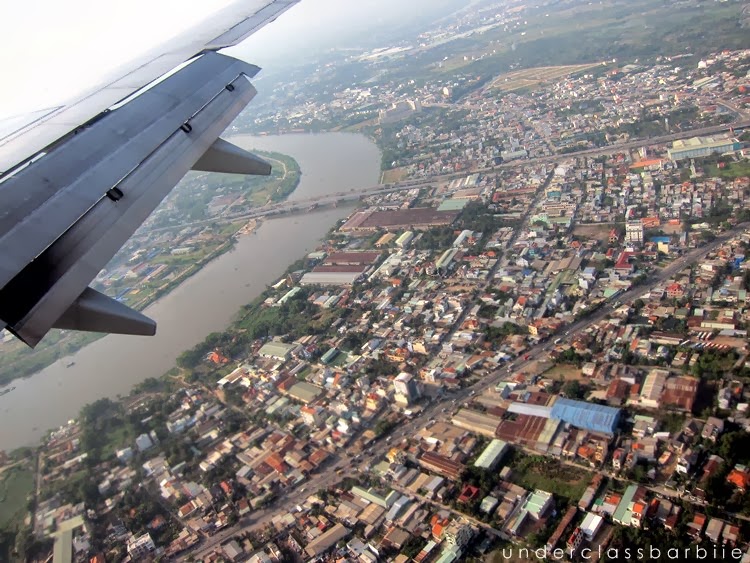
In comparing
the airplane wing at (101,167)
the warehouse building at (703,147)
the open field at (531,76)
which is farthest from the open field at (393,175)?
the airplane wing at (101,167)

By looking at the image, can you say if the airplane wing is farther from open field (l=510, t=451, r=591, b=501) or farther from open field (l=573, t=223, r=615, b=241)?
open field (l=573, t=223, r=615, b=241)

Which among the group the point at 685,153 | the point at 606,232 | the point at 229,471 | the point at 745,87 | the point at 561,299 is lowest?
the point at 745,87

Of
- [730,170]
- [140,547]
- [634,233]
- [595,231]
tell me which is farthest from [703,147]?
[140,547]

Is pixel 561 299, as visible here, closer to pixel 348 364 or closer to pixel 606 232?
pixel 606 232

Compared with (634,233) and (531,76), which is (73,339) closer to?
(634,233)

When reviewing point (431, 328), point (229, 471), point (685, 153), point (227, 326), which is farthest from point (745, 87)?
point (229, 471)

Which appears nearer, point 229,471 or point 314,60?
point 229,471

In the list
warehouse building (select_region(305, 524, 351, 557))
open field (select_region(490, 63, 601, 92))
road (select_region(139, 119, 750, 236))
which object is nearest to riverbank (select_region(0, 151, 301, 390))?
road (select_region(139, 119, 750, 236))
